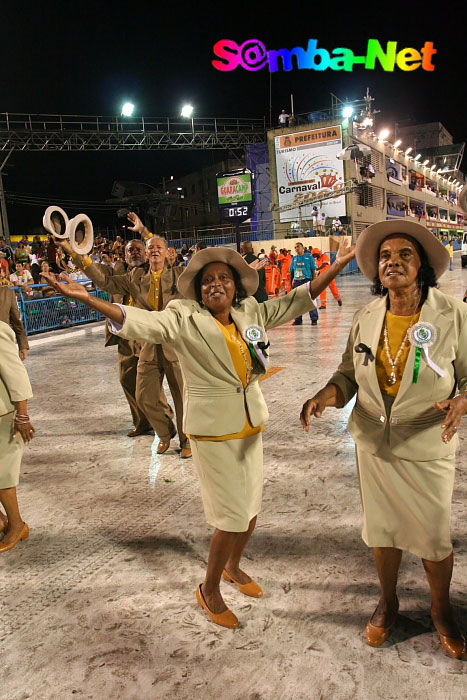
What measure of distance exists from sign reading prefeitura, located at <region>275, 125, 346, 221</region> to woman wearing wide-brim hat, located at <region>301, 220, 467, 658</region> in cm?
3200

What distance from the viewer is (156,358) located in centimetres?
518

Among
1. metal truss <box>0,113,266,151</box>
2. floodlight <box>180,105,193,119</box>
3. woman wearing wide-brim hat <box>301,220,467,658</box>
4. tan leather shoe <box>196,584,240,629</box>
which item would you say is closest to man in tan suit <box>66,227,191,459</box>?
tan leather shoe <box>196,584,240,629</box>

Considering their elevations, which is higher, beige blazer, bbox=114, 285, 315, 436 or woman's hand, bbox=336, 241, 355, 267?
woman's hand, bbox=336, 241, 355, 267

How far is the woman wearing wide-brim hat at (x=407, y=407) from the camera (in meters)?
2.33

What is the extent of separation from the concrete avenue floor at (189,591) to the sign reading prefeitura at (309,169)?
3059 cm

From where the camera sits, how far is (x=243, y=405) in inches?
106

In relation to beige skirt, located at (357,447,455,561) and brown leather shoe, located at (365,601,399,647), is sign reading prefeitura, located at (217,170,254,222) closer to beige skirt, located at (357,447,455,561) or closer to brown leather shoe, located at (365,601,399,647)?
beige skirt, located at (357,447,455,561)

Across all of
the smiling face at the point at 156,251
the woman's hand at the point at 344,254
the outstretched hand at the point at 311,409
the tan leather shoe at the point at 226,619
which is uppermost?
the smiling face at the point at 156,251

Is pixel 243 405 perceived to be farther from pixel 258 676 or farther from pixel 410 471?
pixel 258 676

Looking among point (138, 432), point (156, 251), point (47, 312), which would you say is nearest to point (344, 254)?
point (156, 251)

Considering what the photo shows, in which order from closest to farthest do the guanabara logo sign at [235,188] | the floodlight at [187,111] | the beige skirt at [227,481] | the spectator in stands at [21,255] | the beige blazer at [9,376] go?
the beige skirt at [227,481] → the beige blazer at [9,376] → the spectator in stands at [21,255] → the guanabara logo sign at [235,188] → the floodlight at [187,111]

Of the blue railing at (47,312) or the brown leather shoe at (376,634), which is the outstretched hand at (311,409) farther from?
the blue railing at (47,312)

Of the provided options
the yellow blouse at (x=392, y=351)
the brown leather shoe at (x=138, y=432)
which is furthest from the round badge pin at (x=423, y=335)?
the brown leather shoe at (x=138, y=432)

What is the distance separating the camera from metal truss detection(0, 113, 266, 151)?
2750 centimetres
